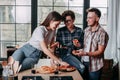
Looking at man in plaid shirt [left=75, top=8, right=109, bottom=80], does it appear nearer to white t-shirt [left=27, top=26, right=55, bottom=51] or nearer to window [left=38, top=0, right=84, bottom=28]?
white t-shirt [left=27, top=26, right=55, bottom=51]

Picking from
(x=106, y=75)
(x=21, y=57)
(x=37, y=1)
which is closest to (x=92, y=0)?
(x=37, y=1)

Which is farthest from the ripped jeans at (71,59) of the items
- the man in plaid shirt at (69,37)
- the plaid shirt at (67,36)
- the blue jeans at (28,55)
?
the blue jeans at (28,55)

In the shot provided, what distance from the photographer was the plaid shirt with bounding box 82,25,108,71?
11.4ft

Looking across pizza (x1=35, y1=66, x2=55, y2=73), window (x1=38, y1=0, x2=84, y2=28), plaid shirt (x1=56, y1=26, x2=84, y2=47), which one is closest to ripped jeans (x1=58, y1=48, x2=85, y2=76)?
plaid shirt (x1=56, y1=26, x2=84, y2=47)

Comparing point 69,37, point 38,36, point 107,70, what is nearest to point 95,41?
point 69,37

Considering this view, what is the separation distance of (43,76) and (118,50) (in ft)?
8.86

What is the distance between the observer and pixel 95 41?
3.50 m

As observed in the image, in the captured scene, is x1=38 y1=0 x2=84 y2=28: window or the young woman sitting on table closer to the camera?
the young woman sitting on table

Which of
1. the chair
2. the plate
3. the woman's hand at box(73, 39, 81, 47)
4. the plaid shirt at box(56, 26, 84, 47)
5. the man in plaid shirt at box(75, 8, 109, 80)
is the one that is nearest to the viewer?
the plate

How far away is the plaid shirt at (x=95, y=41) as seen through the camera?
348 centimetres

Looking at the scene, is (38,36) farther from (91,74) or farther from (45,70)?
(91,74)

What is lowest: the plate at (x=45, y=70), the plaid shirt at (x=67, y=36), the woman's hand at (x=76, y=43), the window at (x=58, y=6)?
the plate at (x=45, y=70)

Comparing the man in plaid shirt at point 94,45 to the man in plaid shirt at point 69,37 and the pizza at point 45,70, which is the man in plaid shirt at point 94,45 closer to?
the man in plaid shirt at point 69,37

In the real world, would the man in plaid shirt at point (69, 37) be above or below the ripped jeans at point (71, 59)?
above
